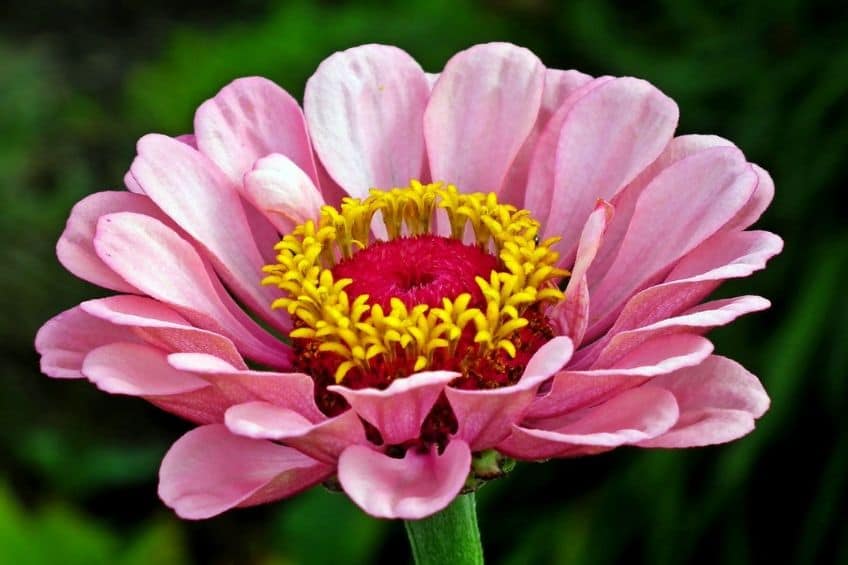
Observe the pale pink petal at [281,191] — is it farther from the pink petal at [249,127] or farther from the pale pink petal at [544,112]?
the pale pink petal at [544,112]

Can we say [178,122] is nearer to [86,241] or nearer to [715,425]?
[86,241]

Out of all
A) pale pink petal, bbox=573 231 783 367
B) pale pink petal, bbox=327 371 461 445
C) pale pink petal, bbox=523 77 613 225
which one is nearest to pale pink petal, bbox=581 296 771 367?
pale pink petal, bbox=573 231 783 367

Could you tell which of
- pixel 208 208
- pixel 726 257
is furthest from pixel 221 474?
pixel 726 257

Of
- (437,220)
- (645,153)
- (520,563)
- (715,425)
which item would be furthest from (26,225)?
(715,425)

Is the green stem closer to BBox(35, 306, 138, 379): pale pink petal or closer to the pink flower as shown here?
the pink flower

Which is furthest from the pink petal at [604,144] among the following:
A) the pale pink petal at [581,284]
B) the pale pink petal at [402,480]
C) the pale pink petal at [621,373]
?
the pale pink petal at [402,480]

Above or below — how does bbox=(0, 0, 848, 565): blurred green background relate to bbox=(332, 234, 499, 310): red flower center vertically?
below

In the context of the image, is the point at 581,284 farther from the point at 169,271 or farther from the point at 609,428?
the point at 169,271
